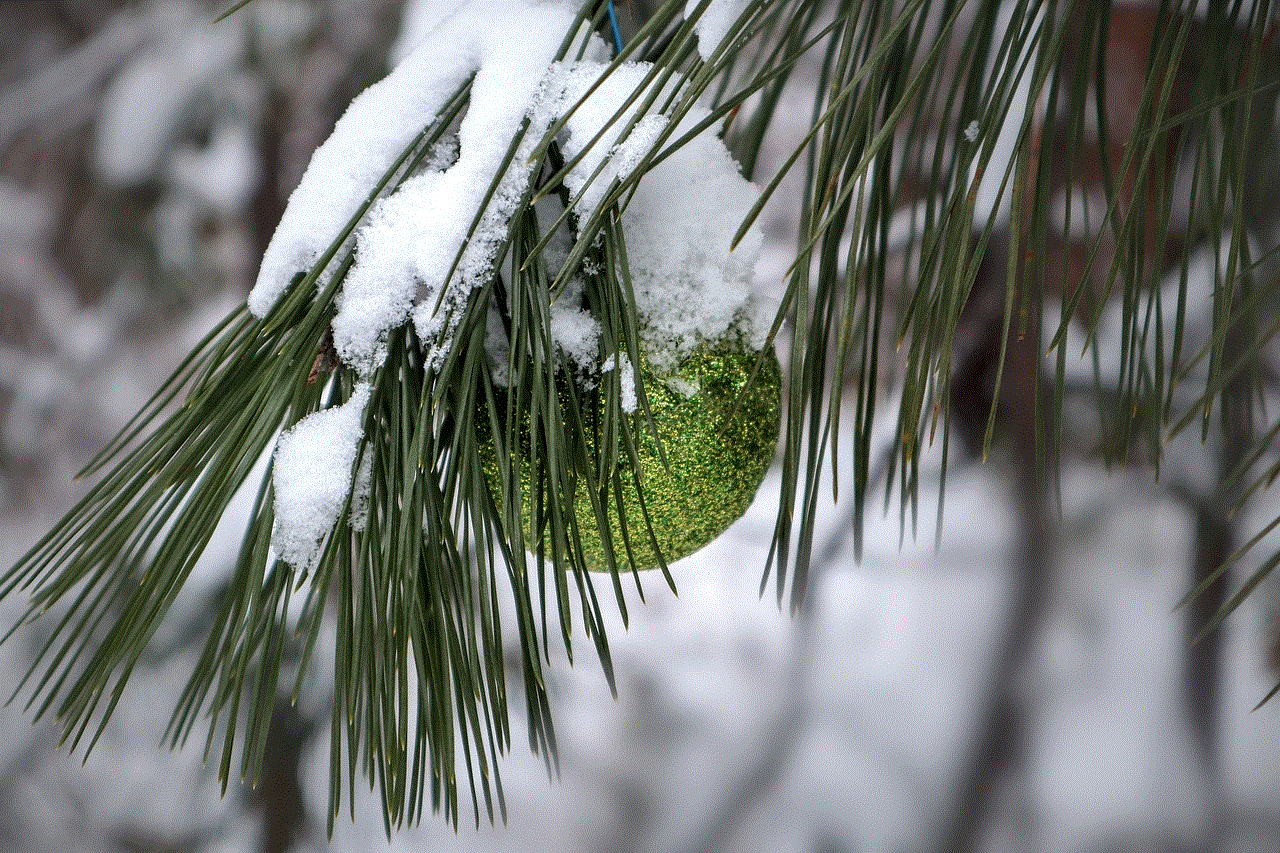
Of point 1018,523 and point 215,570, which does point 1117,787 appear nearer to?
point 1018,523

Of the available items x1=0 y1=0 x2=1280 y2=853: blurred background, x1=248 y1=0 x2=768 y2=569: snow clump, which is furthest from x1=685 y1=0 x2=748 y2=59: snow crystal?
x1=0 y1=0 x2=1280 y2=853: blurred background

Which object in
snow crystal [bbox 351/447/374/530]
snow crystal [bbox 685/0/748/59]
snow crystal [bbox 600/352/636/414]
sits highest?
snow crystal [bbox 685/0/748/59]

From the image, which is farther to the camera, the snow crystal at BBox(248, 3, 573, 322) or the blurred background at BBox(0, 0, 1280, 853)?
the blurred background at BBox(0, 0, 1280, 853)

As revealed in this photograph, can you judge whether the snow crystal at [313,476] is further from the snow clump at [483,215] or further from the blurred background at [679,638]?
the blurred background at [679,638]

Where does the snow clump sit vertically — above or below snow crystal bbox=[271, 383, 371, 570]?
above

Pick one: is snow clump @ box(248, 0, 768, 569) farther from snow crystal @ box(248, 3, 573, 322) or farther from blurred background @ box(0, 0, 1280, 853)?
blurred background @ box(0, 0, 1280, 853)

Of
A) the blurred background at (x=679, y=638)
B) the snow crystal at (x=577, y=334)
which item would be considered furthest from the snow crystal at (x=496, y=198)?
the blurred background at (x=679, y=638)

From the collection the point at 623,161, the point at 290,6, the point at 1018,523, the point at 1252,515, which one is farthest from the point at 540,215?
the point at 1252,515
